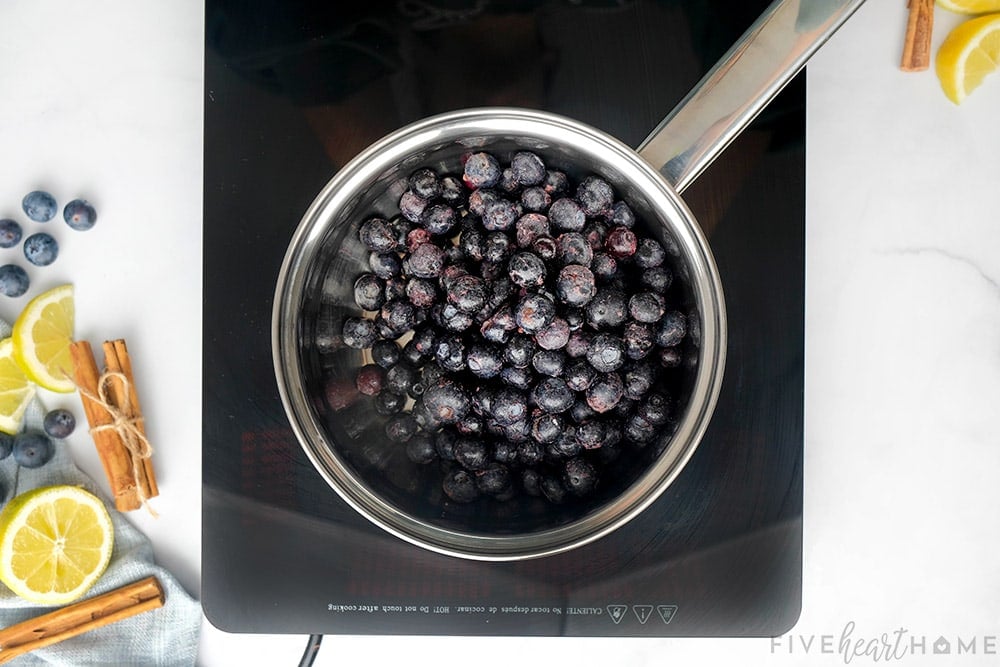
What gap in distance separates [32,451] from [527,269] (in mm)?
834

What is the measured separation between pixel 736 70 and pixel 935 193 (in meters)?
0.58

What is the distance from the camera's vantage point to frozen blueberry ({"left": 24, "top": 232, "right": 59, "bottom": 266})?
3.92 feet

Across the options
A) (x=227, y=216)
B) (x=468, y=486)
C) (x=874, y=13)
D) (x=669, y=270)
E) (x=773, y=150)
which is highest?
(x=874, y=13)

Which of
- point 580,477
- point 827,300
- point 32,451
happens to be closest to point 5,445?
point 32,451

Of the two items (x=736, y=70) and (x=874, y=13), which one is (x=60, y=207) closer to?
(x=736, y=70)

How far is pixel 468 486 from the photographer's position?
94 centimetres

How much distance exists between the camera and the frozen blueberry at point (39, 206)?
1195 mm

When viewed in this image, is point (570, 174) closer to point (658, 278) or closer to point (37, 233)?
point (658, 278)

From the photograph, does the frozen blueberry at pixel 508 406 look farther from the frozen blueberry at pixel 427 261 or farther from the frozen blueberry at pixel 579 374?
the frozen blueberry at pixel 427 261

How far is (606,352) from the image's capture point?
2.91 feet

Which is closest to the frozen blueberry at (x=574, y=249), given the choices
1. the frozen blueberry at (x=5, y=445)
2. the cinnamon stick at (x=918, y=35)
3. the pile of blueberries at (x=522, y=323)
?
the pile of blueberries at (x=522, y=323)

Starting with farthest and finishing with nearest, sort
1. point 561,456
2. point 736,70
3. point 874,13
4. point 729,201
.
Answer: point 874,13 → point 729,201 → point 561,456 → point 736,70

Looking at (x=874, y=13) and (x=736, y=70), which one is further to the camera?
(x=874, y=13)

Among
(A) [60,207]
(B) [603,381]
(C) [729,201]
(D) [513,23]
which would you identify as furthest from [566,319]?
(A) [60,207]
